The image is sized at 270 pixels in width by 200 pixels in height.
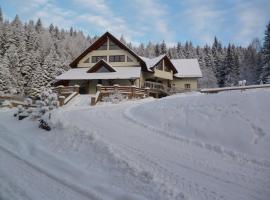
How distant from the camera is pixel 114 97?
74.5 ft

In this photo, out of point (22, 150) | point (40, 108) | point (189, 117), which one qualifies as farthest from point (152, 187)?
point (40, 108)

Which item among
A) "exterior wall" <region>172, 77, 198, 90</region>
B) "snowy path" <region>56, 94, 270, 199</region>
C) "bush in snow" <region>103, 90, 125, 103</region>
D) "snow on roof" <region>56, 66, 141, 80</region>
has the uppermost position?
"snow on roof" <region>56, 66, 141, 80</region>

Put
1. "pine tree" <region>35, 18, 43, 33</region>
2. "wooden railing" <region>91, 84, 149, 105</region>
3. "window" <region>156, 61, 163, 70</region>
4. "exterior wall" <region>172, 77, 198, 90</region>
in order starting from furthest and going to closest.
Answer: "pine tree" <region>35, 18, 43, 33</region> → "exterior wall" <region>172, 77, 198, 90</region> → "window" <region>156, 61, 163, 70</region> → "wooden railing" <region>91, 84, 149, 105</region>

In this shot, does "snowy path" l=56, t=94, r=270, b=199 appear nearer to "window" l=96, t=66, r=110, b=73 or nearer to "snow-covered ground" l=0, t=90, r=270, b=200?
"snow-covered ground" l=0, t=90, r=270, b=200

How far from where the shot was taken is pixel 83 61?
116ft

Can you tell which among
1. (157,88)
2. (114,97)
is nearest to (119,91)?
(114,97)

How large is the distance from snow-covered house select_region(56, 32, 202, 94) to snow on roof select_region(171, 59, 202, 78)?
0.14m

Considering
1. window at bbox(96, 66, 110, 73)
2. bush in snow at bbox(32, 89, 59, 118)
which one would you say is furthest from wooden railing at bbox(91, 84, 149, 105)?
bush in snow at bbox(32, 89, 59, 118)

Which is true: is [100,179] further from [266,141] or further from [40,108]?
[40,108]

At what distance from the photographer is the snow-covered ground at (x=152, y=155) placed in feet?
18.8

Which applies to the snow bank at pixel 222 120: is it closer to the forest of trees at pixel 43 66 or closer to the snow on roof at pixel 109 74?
the snow on roof at pixel 109 74

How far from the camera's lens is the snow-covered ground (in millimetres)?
5727

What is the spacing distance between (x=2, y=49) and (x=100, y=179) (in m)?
63.2

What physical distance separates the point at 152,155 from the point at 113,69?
24.3 meters
